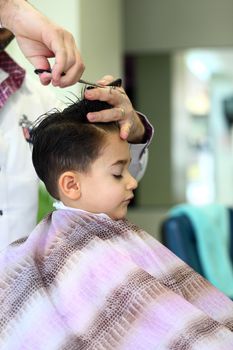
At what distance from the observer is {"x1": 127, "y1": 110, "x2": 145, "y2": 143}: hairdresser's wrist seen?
3.98 ft

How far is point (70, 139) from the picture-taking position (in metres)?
1.09

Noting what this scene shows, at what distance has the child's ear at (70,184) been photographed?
3.63 feet

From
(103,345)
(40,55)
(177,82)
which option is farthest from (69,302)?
(177,82)

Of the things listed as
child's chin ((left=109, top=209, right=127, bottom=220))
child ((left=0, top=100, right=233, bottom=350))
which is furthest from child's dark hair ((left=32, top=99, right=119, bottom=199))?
child's chin ((left=109, top=209, right=127, bottom=220))

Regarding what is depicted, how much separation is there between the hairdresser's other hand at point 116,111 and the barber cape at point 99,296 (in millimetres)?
176

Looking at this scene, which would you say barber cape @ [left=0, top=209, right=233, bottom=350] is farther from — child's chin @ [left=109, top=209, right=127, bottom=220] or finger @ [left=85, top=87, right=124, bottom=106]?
finger @ [left=85, top=87, right=124, bottom=106]

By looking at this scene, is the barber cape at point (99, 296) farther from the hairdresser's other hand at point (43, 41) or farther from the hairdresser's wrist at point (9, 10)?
the hairdresser's wrist at point (9, 10)

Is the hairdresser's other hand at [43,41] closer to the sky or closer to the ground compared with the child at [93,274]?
closer to the sky

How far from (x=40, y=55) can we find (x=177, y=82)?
3.10m

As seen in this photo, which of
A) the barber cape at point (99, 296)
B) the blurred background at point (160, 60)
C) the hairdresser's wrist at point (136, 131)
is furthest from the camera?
the blurred background at point (160, 60)

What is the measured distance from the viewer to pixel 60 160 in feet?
3.64

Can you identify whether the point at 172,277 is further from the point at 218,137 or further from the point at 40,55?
the point at 218,137

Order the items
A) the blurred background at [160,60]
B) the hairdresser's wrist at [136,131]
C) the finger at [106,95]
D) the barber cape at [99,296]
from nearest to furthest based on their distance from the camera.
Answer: the barber cape at [99,296]
the finger at [106,95]
the hairdresser's wrist at [136,131]
the blurred background at [160,60]

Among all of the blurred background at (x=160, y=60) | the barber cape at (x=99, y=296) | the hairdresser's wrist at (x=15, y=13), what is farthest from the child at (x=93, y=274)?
the blurred background at (x=160, y=60)
